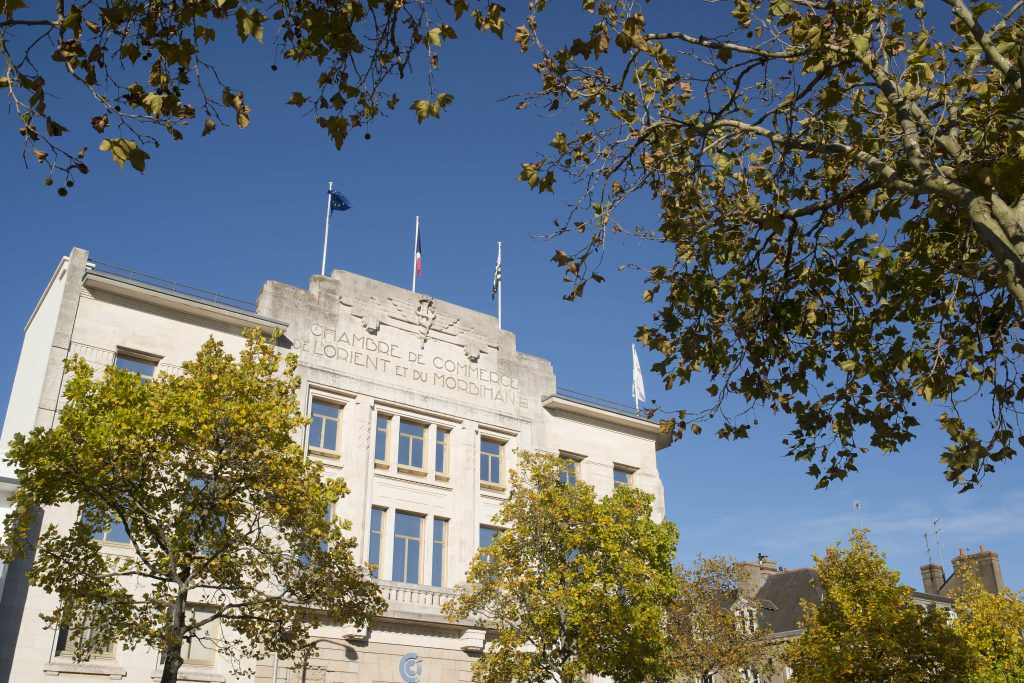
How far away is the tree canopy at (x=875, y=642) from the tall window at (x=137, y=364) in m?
24.2

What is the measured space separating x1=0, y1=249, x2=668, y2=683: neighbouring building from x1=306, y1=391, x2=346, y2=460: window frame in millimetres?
58

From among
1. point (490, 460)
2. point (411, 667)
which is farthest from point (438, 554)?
point (490, 460)

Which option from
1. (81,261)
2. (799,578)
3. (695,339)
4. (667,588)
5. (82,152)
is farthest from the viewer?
(799,578)

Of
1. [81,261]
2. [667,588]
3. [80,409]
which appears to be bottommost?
[667,588]

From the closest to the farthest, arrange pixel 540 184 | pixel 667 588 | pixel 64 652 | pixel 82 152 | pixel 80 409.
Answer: pixel 82 152
pixel 540 184
pixel 80 409
pixel 64 652
pixel 667 588

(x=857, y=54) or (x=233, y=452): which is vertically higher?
(x=857, y=54)

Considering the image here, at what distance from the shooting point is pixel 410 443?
115 feet

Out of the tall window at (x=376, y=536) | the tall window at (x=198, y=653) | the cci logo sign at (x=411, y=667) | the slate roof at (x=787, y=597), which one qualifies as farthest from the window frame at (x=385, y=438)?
the slate roof at (x=787, y=597)

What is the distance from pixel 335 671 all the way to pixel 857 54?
25.5 meters

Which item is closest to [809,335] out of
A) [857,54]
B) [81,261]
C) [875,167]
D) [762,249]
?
[762,249]

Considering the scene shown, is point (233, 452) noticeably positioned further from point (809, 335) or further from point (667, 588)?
point (667, 588)

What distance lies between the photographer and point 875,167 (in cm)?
1101

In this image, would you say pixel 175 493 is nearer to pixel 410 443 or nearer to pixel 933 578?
pixel 410 443

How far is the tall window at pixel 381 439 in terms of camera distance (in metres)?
33.9
